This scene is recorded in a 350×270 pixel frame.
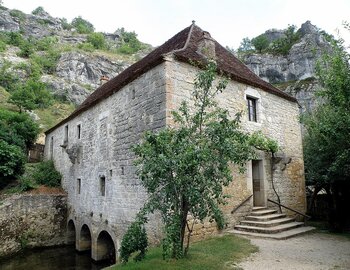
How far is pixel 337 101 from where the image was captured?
20.6 feet

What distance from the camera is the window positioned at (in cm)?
985

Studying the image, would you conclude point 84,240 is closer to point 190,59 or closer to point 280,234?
point 280,234

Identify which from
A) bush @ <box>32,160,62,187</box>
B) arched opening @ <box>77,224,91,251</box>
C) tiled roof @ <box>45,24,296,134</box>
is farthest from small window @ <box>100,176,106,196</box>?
bush @ <box>32,160,62,187</box>

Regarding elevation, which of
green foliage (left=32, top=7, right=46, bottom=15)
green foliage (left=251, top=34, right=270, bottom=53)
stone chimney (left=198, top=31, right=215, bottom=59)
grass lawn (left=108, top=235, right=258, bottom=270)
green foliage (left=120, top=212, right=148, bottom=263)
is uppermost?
green foliage (left=32, top=7, right=46, bottom=15)

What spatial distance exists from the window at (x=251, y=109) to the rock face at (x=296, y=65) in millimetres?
19158

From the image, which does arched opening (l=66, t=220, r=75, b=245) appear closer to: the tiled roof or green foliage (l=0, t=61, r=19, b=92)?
the tiled roof

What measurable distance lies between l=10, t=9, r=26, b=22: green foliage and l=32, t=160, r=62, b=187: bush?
50176 mm

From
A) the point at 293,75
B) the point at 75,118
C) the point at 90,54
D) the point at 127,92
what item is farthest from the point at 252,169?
the point at 90,54

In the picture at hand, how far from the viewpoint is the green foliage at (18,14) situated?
53825mm

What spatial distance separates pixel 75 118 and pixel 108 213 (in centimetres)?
623

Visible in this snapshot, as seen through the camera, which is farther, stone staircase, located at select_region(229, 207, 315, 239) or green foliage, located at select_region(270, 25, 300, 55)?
green foliage, located at select_region(270, 25, 300, 55)

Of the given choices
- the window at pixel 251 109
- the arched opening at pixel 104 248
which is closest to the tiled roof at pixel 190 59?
the window at pixel 251 109

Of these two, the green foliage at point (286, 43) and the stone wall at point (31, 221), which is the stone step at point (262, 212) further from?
the green foliage at point (286, 43)

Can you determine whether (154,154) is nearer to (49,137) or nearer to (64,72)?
(49,137)
